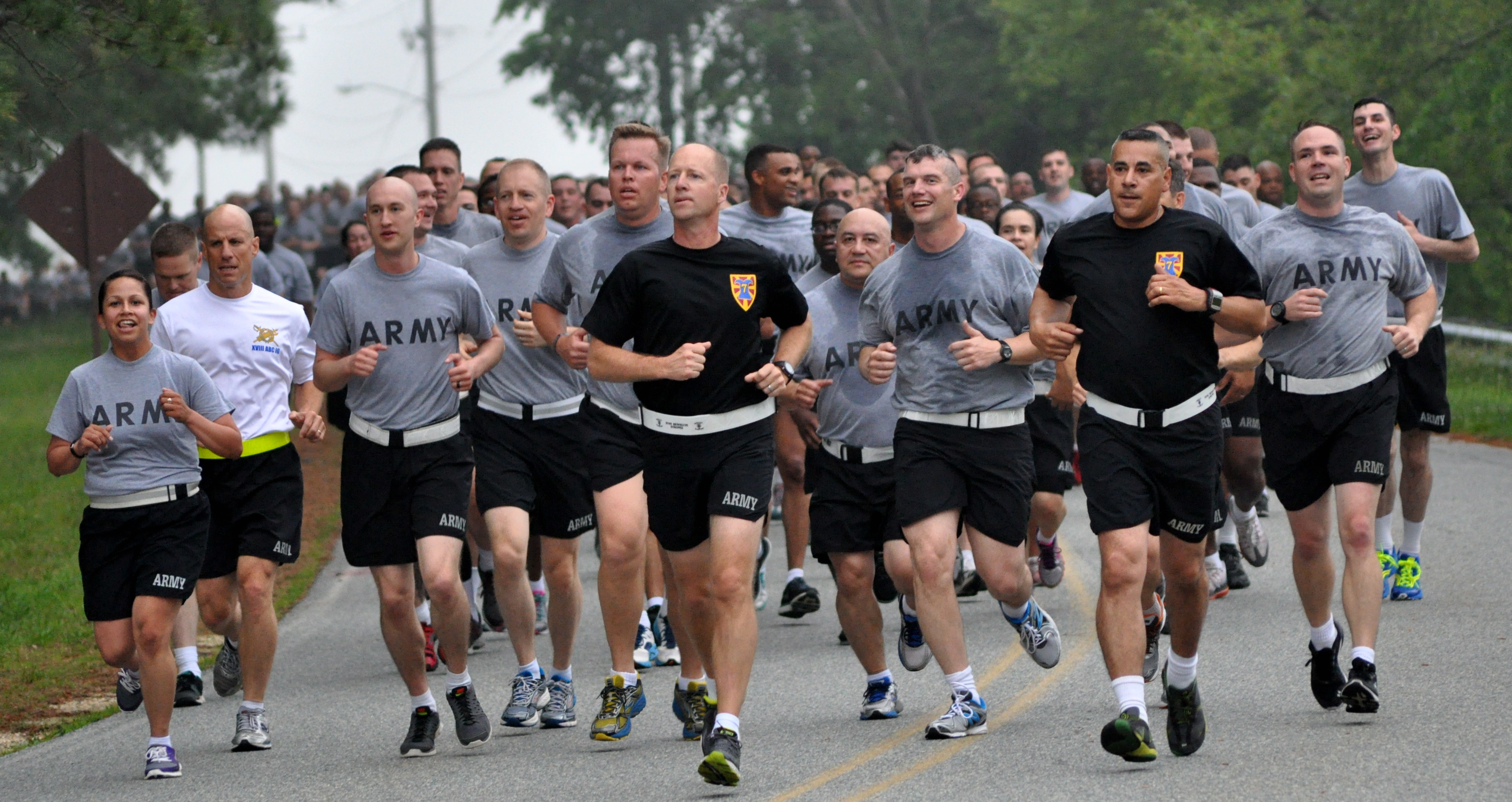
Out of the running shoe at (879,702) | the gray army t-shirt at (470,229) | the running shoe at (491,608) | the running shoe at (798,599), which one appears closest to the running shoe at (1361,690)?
the running shoe at (879,702)

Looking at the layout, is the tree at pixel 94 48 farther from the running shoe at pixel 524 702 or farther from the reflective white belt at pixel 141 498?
the running shoe at pixel 524 702

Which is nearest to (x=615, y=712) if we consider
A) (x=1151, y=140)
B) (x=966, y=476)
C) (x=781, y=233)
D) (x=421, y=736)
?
(x=421, y=736)

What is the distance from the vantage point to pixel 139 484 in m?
8.91

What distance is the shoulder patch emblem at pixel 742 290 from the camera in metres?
8.52

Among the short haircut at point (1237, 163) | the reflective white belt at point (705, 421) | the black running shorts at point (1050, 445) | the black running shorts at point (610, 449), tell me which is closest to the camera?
the reflective white belt at point (705, 421)

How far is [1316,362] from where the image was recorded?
927cm

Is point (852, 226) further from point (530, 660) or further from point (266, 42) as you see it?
point (266, 42)

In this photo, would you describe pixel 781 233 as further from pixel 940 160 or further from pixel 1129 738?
pixel 1129 738

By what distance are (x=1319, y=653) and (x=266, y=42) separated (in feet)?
46.5

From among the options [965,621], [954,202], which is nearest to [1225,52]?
[965,621]

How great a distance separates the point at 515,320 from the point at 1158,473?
348cm

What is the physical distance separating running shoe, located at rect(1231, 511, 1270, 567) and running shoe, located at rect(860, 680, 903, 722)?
156 inches

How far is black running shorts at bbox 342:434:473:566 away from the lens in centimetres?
915

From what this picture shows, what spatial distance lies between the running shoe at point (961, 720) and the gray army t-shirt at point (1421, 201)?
4115 mm
